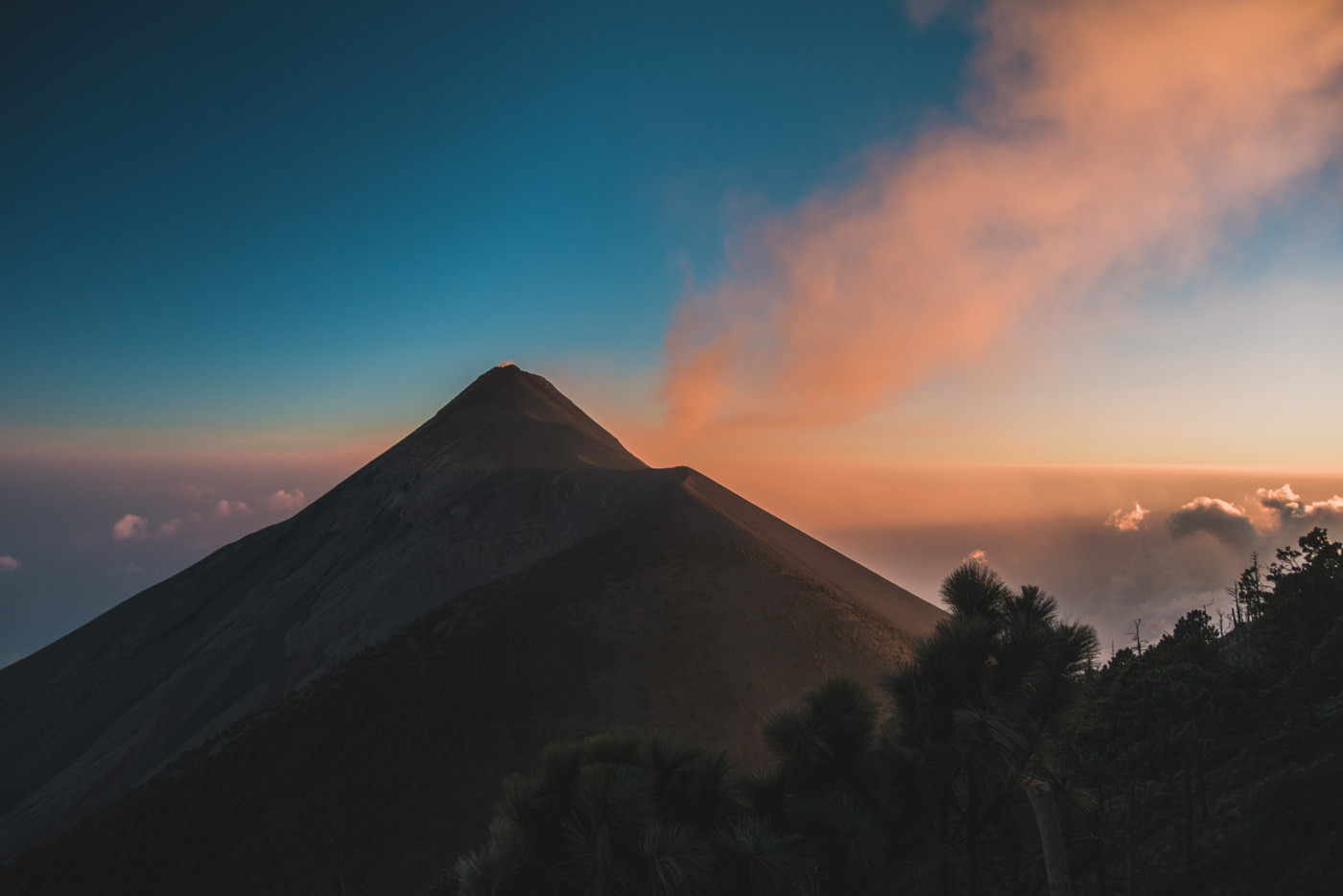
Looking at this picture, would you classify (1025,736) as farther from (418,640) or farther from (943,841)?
(418,640)

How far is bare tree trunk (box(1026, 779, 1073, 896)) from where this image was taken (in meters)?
6.82

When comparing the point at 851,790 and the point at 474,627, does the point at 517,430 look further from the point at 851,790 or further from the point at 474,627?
the point at 851,790

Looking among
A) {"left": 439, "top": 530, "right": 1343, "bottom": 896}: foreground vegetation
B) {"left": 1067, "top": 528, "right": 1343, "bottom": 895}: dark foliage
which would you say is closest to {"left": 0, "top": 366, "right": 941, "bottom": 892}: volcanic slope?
{"left": 439, "top": 530, "right": 1343, "bottom": 896}: foreground vegetation

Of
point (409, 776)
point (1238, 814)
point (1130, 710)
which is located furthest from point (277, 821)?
point (1238, 814)

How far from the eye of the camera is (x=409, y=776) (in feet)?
96.0

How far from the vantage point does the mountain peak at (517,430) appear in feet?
249

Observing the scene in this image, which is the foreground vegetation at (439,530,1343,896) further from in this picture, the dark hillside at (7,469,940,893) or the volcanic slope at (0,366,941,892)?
the dark hillside at (7,469,940,893)

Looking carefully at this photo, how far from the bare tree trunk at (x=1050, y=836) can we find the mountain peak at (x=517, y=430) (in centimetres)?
6664

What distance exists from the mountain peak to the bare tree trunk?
66.6 meters

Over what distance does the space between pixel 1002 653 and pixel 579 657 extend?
1235 inches

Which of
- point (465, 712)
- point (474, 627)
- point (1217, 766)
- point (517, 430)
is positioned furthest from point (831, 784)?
point (517, 430)

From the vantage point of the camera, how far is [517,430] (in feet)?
272

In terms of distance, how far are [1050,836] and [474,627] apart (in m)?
38.3

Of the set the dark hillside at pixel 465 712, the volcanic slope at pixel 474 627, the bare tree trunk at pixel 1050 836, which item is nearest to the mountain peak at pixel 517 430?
the volcanic slope at pixel 474 627
